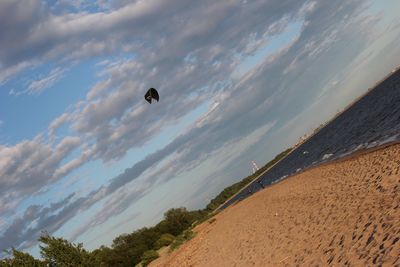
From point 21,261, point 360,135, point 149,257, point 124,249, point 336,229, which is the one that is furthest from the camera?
point 124,249

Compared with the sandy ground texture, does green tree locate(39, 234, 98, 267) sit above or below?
above

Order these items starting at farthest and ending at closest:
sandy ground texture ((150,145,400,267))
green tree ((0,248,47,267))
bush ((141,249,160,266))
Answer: bush ((141,249,160,266)) < green tree ((0,248,47,267)) < sandy ground texture ((150,145,400,267))

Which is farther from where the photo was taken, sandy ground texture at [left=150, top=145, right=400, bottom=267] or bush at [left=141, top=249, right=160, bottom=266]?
bush at [left=141, top=249, right=160, bottom=266]

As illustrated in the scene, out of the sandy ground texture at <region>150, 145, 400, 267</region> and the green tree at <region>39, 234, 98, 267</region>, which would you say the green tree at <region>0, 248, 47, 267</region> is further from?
the sandy ground texture at <region>150, 145, 400, 267</region>

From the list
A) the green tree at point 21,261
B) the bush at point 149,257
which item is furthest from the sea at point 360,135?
the green tree at point 21,261

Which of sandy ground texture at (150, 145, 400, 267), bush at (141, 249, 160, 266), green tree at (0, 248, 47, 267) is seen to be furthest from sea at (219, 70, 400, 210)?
green tree at (0, 248, 47, 267)

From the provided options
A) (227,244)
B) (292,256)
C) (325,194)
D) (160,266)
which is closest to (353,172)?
(325,194)

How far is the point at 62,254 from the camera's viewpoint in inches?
1775

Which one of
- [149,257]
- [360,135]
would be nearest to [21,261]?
[149,257]

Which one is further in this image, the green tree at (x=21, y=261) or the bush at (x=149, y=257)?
the bush at (x=149, y=257)

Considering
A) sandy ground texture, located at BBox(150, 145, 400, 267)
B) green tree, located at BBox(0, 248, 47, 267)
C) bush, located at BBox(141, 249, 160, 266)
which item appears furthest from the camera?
bush, located at BBox(141, 249, 160, 266)

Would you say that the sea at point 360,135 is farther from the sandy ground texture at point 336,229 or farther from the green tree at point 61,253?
the green tree at point 61,253

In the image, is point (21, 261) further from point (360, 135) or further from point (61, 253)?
point (360, 135)

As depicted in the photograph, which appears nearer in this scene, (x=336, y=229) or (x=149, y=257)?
(x=336, y=229)
